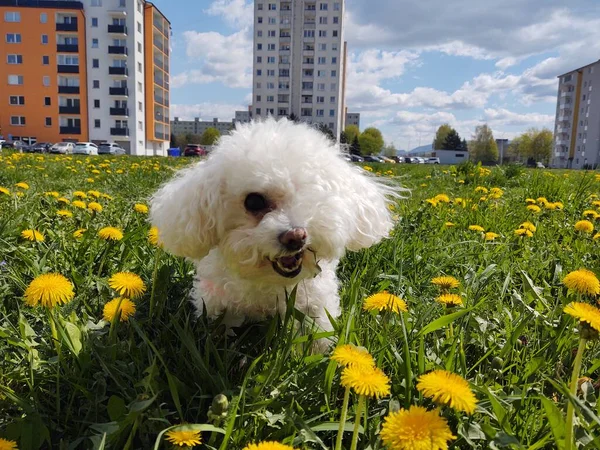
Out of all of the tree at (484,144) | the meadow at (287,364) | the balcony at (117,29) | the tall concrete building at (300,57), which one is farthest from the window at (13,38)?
the tree at (484,144)

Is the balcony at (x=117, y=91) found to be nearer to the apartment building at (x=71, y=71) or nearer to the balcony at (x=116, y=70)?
the apartment building at (x=71, y=71)

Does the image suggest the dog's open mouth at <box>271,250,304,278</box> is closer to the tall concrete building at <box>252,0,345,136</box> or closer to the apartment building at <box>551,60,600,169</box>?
the tall concrete building at <box>252,0,345,136</box>

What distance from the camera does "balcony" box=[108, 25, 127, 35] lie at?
64.9 m

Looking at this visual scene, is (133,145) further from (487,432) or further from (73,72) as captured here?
(487,432)

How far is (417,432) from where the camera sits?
0.94 m

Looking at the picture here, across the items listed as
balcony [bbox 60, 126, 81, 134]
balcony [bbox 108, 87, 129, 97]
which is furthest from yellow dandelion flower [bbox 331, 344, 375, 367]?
balcony [bbox 60, 126, 81, 134]

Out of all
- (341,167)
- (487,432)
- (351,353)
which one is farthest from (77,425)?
(341,167)

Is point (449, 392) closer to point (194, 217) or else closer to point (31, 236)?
point (194, 217)

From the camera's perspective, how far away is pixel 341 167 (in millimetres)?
2404

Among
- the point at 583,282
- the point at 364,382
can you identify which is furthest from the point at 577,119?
the point at 364,382

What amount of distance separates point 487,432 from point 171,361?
A: 3.89 ft

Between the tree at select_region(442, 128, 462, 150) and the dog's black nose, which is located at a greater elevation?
the tree at select_region(442, 128, 462, 150)

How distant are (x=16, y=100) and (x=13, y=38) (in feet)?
30.5

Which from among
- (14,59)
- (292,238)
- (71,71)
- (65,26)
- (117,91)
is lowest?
(292,238)
